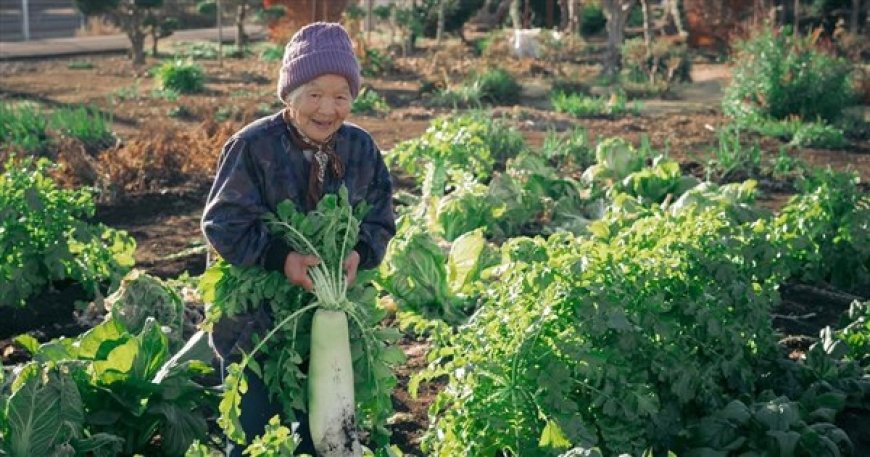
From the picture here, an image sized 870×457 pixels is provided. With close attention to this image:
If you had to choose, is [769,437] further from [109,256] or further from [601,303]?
[109,256]

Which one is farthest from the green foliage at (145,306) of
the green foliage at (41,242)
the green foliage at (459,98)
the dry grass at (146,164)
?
the green foliage at (459,98)

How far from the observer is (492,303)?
4.57m

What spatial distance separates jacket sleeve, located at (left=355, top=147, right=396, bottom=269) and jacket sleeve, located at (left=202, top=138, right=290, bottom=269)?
30 cm

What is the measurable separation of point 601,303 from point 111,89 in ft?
44.8

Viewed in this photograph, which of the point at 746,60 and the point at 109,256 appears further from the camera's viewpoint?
the point at 746,60

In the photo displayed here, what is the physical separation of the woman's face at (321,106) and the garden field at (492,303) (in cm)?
30

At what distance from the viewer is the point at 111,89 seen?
1689 cm

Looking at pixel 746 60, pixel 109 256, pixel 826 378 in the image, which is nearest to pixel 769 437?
pixel 826 378

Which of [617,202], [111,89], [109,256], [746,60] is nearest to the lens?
[109,256]

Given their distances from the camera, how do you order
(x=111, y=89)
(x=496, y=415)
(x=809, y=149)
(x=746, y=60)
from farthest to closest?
(x=111, y=89)
(x=746, y=60)
(x=809, y=149)
(x=496, y=415)

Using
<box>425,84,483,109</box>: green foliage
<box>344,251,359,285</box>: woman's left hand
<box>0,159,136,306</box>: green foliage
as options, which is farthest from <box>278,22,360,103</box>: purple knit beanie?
<box>425,84,483,109</box>: green foliage

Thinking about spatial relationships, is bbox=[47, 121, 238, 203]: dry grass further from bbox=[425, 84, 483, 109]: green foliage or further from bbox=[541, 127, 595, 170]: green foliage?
bbox=[425, 84, 483, 109]: green foliage

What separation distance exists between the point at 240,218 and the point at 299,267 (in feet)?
0.76

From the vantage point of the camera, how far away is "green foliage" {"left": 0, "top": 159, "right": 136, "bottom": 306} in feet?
20.1
